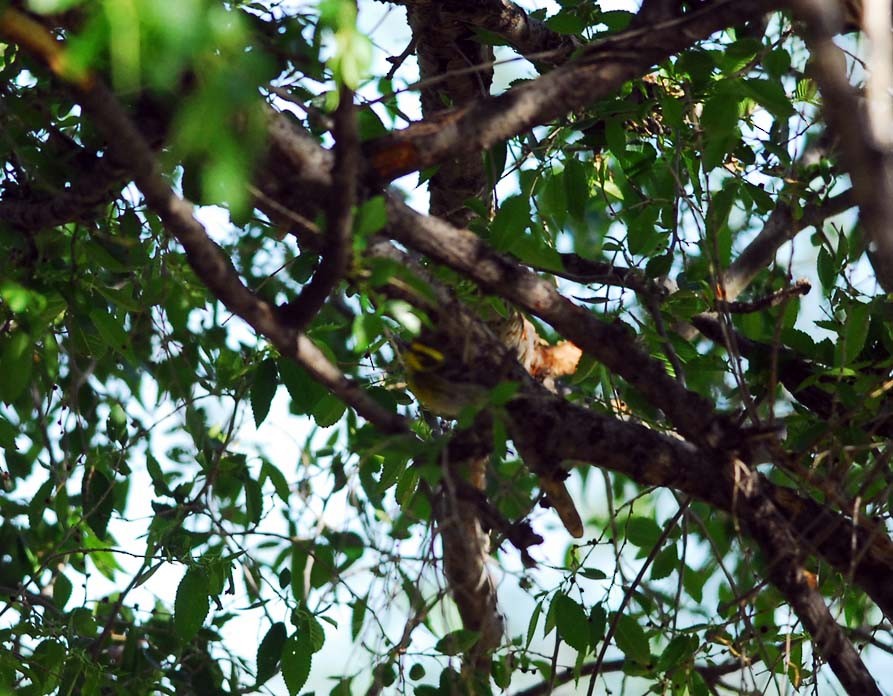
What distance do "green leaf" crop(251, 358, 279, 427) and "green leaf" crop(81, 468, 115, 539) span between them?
42 centimetres

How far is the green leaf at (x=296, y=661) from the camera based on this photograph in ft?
4.85

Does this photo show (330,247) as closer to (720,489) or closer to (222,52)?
(222,52)

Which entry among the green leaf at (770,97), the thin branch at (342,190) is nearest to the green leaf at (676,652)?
the green leaf at (770,97)

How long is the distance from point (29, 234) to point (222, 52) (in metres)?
0.53

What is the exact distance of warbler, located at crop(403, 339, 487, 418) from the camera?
1163 mm

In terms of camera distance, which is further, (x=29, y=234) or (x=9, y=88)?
(x=9, y=88)

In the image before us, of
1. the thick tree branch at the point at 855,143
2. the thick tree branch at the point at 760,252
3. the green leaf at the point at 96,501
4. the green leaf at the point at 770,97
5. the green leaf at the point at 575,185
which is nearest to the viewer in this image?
the thick tree branch at the point at 855,143

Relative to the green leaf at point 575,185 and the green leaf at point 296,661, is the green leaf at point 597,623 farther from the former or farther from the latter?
the green leaf at point 575,185

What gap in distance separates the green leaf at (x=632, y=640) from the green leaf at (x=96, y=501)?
0.94 m

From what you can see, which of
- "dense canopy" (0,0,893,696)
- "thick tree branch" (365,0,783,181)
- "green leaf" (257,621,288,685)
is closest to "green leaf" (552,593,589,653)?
"dense canopy" (0,0,893,696)

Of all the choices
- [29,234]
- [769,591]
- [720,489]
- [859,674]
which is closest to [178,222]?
[29,234]

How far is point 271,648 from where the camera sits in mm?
1566

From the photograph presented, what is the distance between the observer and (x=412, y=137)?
3.47ft

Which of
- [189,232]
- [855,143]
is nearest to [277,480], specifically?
[189,232]
